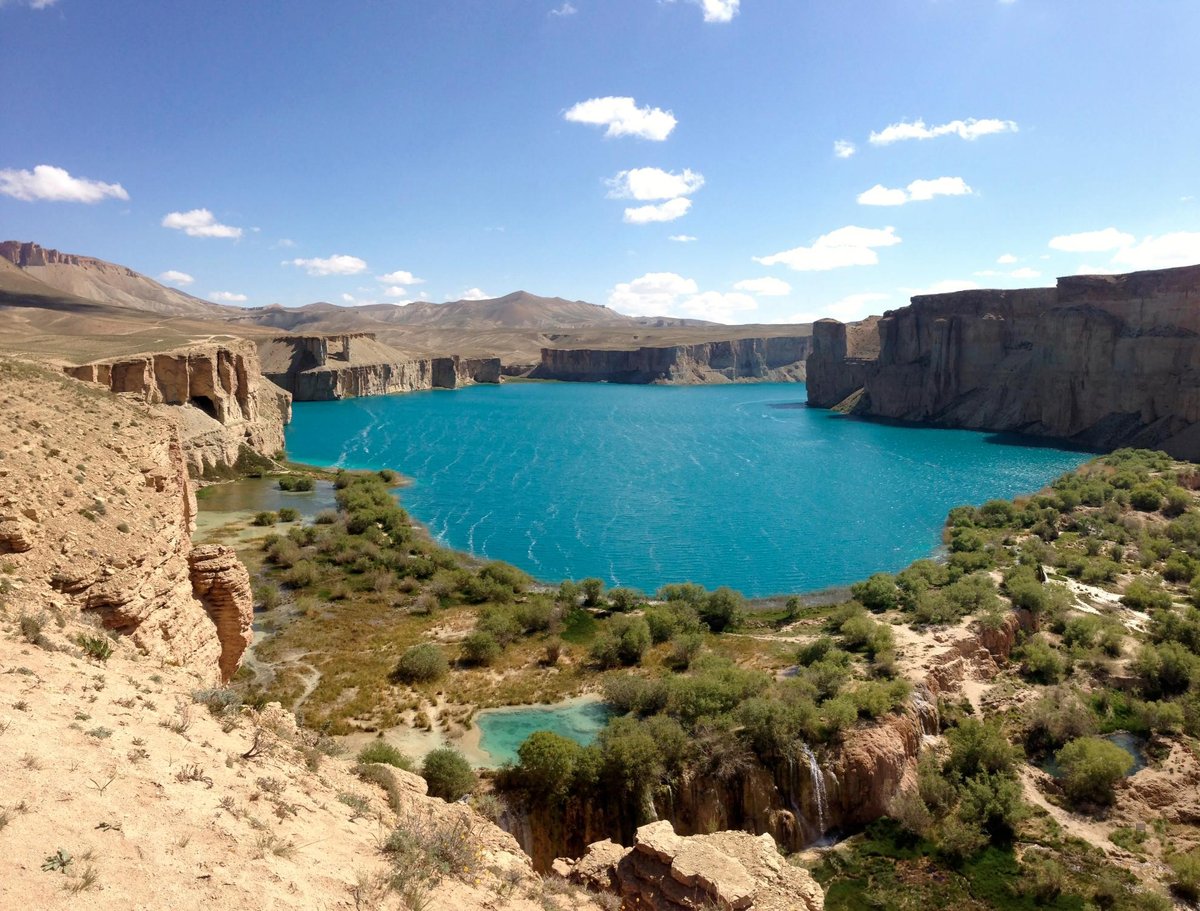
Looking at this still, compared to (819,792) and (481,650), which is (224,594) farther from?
(819,792)

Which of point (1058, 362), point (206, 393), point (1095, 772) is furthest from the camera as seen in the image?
point (1058, 362)

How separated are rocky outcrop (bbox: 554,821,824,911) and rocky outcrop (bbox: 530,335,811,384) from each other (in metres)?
166

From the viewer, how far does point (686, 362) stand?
594 ft

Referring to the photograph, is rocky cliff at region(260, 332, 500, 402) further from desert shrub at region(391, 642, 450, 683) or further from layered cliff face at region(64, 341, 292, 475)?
desert shrub at region(391, 642, 450, 683)

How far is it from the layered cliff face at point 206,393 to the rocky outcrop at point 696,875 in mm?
45583

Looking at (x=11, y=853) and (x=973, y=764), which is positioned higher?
(x=11, y=853)

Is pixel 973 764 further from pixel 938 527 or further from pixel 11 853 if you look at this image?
pixel 938 527

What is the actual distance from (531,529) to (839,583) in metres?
18.9

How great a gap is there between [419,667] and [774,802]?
11.7 meters

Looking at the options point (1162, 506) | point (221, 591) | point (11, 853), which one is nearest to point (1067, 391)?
point (1162, 506)

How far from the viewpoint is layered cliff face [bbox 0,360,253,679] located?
11.7m

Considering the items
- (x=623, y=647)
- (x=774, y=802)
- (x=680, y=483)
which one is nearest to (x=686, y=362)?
(x=680, y=483)

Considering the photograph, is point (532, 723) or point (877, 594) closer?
point (532, 723)

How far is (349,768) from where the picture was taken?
35.2ft
